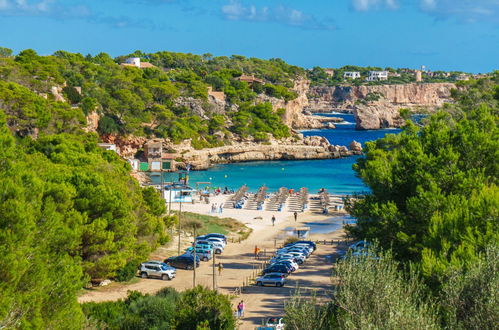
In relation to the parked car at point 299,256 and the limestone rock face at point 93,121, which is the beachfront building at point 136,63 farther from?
the parked car at point 299,256

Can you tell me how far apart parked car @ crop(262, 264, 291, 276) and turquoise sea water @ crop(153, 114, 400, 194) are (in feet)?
95.5

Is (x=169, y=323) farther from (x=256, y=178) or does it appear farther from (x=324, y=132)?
(x=324, y=132)

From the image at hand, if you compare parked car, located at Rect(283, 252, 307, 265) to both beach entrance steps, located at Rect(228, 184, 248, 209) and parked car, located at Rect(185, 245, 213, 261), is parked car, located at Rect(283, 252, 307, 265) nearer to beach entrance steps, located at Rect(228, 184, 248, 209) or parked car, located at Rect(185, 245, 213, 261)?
parked car, located at Rect(185, 245, 213, 261)

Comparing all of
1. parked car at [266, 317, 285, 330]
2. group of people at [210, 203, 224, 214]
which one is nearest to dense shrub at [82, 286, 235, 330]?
parked car at [266, 317, 285, 330]

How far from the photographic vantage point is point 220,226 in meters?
37.9

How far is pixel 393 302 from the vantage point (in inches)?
402

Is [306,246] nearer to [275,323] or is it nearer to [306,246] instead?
[306,246]

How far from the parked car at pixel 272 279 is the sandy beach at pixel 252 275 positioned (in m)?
0.27

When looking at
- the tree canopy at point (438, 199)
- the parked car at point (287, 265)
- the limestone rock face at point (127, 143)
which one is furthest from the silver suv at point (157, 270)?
the limestone rock face at point (127, 143)

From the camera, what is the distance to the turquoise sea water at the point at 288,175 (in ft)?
189

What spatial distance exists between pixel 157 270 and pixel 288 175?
136 feet

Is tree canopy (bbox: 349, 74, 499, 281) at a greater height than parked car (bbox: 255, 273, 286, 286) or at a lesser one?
greater

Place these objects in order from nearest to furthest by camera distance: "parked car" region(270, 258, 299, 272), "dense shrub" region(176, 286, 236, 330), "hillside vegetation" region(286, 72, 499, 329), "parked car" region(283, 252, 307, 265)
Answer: "hillside vegetation" region(286, 72, 499, 329)
"dense shrub" region(176, 286, 236, 330)
"parked car" region(270, 258, 299, 272)
"parked car" region(283, 252, 307, 265)

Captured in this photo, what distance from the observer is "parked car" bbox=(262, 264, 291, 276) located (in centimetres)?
2498
